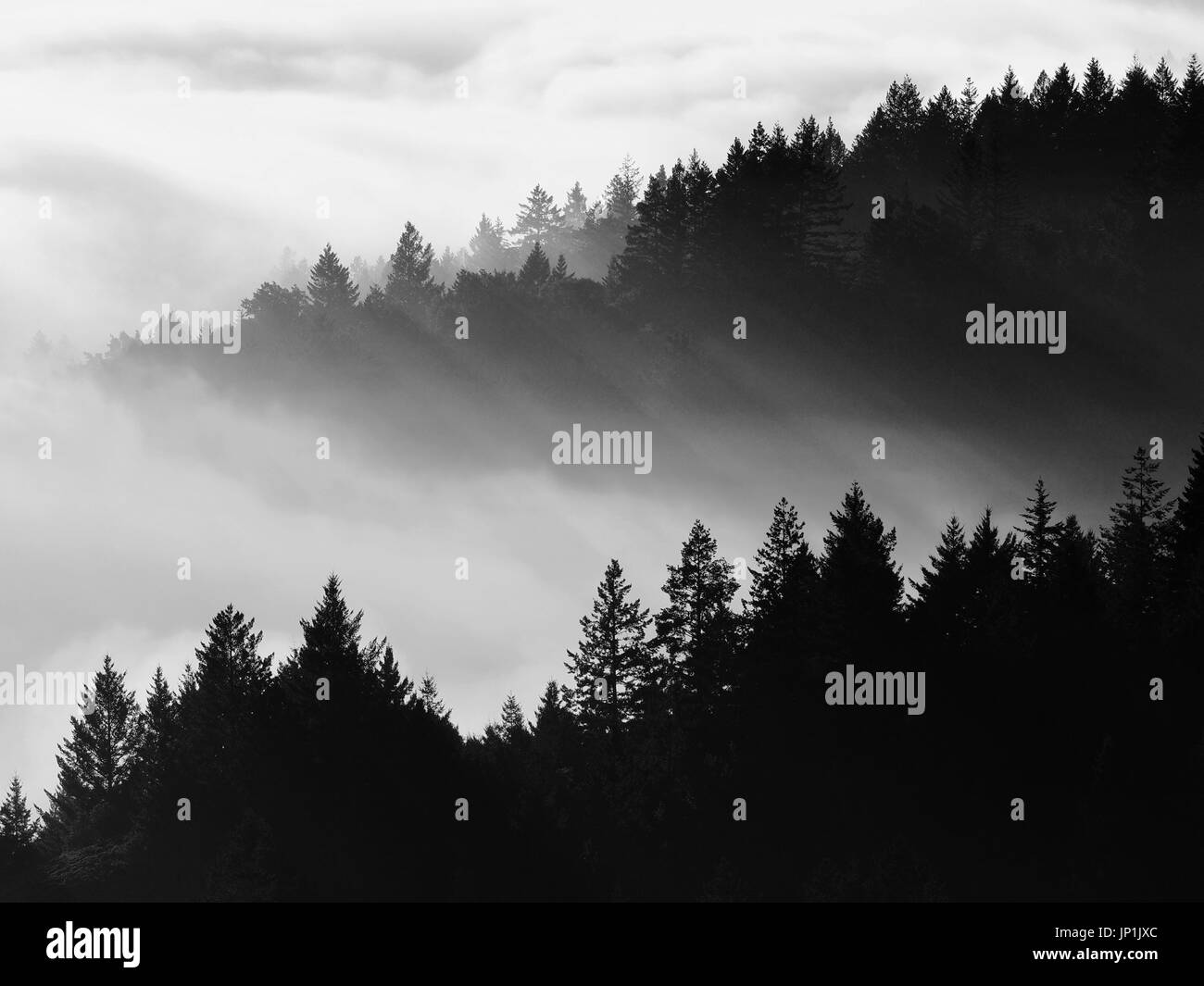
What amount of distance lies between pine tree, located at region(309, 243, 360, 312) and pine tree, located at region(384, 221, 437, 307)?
4.02 metres

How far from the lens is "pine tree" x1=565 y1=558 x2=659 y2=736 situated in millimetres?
74750

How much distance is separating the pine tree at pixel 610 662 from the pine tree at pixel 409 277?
96585 mm

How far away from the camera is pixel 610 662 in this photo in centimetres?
7600

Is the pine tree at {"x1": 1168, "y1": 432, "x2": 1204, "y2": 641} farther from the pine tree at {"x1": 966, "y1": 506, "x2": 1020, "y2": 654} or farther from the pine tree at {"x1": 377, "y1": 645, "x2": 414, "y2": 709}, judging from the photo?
the pine tree at {"x1": 377, "y1": 645, "x2": 414, "y2": 709}

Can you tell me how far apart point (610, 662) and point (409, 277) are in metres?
100

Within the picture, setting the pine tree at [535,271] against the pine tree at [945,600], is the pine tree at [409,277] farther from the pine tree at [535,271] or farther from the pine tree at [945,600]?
the pine tree at [945,600]

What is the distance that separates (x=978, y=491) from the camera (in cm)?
15738

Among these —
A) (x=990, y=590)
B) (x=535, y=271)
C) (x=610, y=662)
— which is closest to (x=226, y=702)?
(x=610, y=662)

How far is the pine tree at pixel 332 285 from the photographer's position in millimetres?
168250

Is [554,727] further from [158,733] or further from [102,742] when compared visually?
[102,742]
